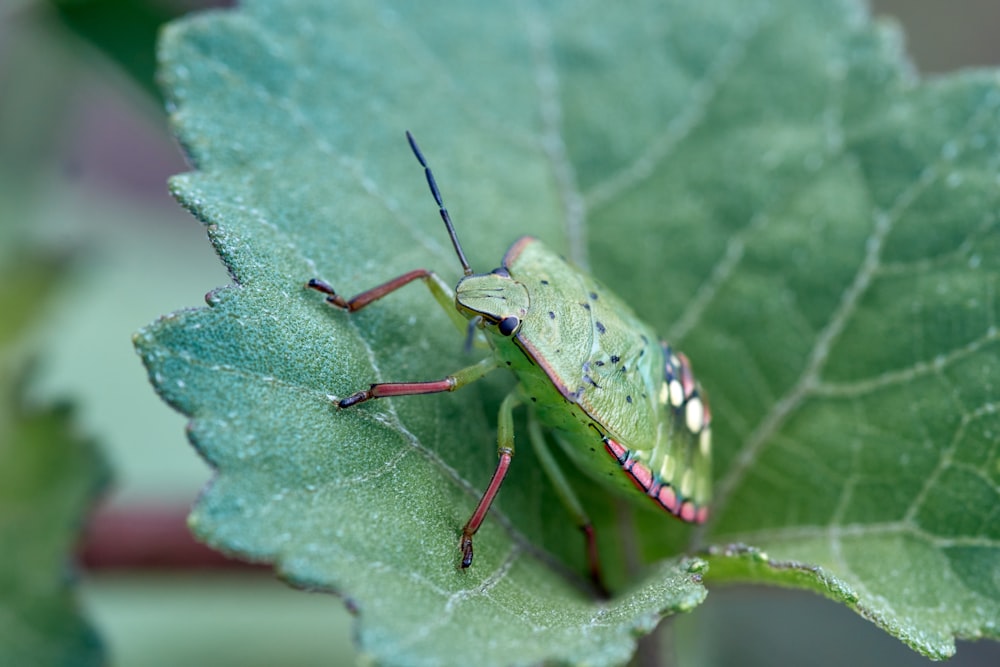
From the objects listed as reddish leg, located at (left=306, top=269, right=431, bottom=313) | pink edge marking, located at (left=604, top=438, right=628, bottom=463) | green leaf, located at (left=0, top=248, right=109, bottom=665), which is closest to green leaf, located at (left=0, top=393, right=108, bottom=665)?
green leaf, located at (left=0, top=248, right=109, bottom=665)

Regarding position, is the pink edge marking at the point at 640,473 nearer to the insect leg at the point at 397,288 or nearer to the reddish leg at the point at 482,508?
the reddish leg at the point at 482,508

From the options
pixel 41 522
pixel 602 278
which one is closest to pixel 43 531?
pixel 41 522

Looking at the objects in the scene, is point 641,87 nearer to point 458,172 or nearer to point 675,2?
point 675,2

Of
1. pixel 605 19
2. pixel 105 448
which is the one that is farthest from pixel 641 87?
pixel 105 448

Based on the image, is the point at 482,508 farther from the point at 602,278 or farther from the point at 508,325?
the point at 602,278

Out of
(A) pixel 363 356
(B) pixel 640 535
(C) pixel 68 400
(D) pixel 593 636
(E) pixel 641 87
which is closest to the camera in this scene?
(D) pixel 593 636

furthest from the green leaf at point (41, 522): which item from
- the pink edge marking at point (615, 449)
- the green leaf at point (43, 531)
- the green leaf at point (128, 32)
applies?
the pink edge marking at point (615, 449)
